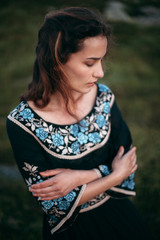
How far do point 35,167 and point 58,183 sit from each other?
7.1 inches

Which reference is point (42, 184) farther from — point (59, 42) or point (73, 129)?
point (59, 42)

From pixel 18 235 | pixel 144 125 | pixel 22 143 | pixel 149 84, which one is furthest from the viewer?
pixel 149 84

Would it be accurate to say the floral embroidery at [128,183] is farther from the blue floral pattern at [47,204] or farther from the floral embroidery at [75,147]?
the blue floral pattern at [47,204]

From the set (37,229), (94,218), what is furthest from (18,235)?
(94,218)

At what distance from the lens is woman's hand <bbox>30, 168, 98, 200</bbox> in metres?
1.36

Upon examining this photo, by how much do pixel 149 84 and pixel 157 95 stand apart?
526 millimetres

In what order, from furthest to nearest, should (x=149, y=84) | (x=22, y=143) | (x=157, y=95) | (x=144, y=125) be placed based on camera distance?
1. (x=149, y=84)
2. (x=157, y=95)
3. (x=144, y=125)
4. (x=22, y=143)

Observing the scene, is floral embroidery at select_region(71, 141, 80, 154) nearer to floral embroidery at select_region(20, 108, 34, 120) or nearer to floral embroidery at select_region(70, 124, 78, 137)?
floral embroidery at select_region(70, 124, 78, 137)

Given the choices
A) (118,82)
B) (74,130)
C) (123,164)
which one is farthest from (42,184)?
(118,82)

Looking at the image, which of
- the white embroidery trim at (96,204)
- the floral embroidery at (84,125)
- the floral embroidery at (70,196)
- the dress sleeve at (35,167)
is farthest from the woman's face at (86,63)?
the white embroidery trim at (96,204)

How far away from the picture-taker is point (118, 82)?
5.74 metres

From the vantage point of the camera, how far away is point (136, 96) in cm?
531

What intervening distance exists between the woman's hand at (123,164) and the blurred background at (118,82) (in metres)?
0.88

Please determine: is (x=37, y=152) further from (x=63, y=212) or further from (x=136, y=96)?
(x=136, y=96)
